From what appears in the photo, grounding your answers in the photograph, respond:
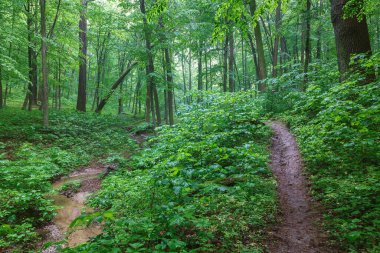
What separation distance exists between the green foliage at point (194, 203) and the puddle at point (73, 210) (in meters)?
0.50

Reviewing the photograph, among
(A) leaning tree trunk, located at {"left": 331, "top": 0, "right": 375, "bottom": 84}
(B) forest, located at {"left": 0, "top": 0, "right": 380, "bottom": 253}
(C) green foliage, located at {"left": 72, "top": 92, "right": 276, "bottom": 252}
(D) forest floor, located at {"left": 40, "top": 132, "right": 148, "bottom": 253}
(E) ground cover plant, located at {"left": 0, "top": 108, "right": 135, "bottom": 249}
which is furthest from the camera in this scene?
(A) leaning tree trunk, located at {"left": 331, "top": 0, "right": 375, "bottom": 84}

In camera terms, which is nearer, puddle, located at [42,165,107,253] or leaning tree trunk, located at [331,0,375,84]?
puddle, located at [42,165,107,253]

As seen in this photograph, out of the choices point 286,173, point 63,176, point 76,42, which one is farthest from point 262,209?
point 76,42

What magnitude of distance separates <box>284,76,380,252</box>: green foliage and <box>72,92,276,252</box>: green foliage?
1021mm

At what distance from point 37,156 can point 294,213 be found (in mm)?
9257

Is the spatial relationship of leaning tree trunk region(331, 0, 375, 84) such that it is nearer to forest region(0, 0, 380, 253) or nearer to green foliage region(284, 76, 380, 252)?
forest region(0, 0, 380, 253)

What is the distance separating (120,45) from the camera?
45.3 feet

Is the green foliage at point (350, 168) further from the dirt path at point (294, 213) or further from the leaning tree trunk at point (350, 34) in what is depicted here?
the leaning tree trunk at point (350, 34)

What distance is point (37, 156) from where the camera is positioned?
9.34 meters

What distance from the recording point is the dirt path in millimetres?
3326

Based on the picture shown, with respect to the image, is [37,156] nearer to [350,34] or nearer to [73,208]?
[73,208]

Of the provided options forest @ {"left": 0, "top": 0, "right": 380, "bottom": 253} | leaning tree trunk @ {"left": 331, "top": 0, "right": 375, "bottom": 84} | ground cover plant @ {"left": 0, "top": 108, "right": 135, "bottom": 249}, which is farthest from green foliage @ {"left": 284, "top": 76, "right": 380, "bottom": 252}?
ground cover plant @ {"left": 0, "top": 108, "right": 135, "bottom": 249}

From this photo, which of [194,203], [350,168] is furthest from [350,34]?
[194,203]

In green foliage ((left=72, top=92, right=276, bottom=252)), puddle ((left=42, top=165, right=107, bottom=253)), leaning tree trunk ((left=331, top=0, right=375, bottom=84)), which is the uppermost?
leaning tree trunk ((left=331, top=0, right=375, bottom=84))
